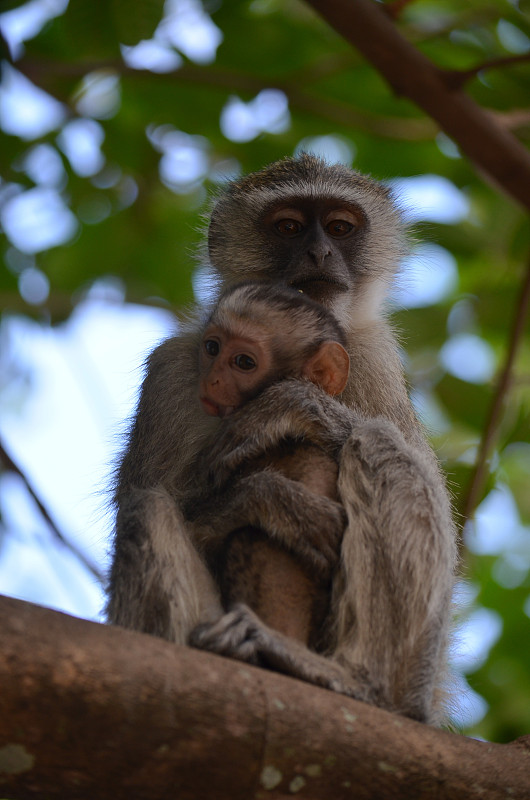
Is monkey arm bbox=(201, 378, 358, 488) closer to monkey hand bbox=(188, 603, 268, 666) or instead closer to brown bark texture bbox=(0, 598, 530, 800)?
monkey hand bbox=(188, 603, 268, 666)

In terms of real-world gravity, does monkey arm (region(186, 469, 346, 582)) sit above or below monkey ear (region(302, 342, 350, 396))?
below

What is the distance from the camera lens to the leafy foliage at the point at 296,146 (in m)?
7.22

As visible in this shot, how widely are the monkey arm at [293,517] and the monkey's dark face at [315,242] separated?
166 centimetres

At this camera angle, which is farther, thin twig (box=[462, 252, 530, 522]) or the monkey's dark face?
thin twig (box=[462, 252, 530, 522])

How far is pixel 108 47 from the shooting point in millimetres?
6910

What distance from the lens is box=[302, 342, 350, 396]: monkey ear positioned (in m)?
5.10

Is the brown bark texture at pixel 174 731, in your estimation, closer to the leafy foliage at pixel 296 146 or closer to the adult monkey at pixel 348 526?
the adult monkey at pixel 348 526

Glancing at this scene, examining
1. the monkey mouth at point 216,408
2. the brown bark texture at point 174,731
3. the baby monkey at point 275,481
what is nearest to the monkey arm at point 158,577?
the baby monkey at point 275,481

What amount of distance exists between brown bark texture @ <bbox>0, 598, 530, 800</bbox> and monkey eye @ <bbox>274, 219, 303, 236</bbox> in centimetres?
348

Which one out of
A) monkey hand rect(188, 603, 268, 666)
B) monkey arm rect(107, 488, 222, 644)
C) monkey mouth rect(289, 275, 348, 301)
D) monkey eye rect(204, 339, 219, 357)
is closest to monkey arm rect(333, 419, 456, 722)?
monkey hand rect(188, 603, 268, 666)

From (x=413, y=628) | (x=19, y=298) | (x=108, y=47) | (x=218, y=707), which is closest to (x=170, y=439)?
(x=413, y=628)

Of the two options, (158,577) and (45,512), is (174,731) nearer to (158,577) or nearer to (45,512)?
(158,577)

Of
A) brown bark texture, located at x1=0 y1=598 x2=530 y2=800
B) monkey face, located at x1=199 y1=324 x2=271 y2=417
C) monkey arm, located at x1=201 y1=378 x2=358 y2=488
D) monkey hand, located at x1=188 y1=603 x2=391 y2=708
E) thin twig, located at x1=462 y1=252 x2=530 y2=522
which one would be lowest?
brown bark texture, located at x1=0 y1=598 x2=530 y2=800

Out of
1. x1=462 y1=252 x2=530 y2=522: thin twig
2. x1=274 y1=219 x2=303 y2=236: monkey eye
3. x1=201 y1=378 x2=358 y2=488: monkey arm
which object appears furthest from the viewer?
x1=274 y1=219 x2=303 y2=236: monkey eye
